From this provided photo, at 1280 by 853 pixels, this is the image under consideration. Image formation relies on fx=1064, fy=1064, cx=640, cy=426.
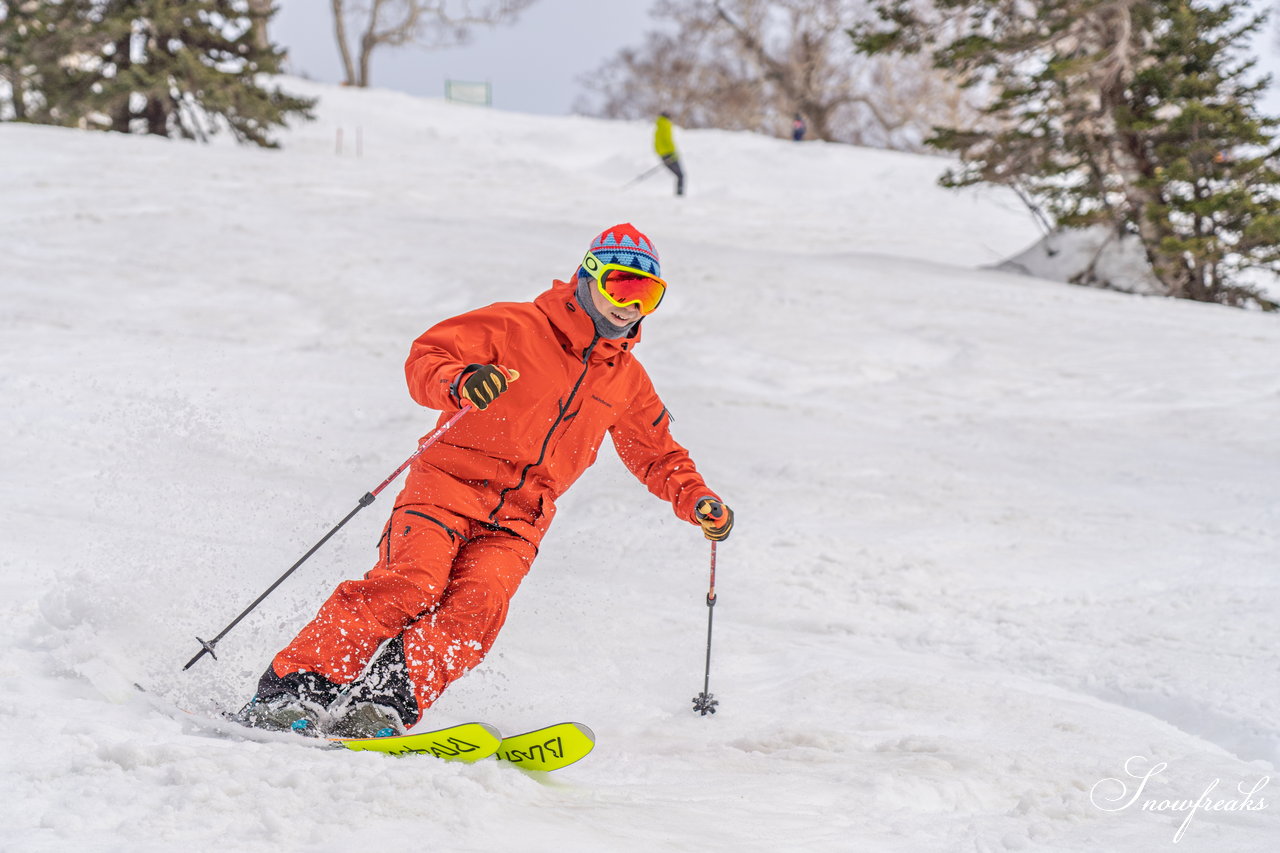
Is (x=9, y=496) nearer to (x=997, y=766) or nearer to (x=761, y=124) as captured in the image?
(x=997, y=766)

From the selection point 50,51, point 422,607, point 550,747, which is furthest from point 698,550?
A: point 50,51

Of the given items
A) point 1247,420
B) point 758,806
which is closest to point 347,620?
point 758,806

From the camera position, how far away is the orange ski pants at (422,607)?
2.97m

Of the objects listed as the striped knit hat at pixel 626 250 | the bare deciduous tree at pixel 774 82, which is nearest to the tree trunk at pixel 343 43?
the bare deciduous tree at pixel 774 82

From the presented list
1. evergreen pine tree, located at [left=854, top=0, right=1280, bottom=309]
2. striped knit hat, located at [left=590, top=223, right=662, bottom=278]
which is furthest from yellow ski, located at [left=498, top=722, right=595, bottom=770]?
evergreen pine tree, located at [left=854, top=0, right=1280, bottom=309]

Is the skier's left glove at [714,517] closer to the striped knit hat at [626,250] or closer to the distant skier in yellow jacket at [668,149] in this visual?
the striped knit hat at [626,250]

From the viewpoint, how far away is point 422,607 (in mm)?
3123

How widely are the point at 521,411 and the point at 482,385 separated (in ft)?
1.25

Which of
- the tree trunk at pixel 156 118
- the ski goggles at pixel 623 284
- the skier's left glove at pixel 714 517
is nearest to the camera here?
the ski goggles at pixel 623 284

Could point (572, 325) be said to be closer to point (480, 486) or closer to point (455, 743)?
point (480, 486)

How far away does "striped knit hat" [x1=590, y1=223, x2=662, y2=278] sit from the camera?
353 cm

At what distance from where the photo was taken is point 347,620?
3.00 m

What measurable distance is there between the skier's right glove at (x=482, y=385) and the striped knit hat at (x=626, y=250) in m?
0.66

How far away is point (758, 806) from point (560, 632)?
167cm
